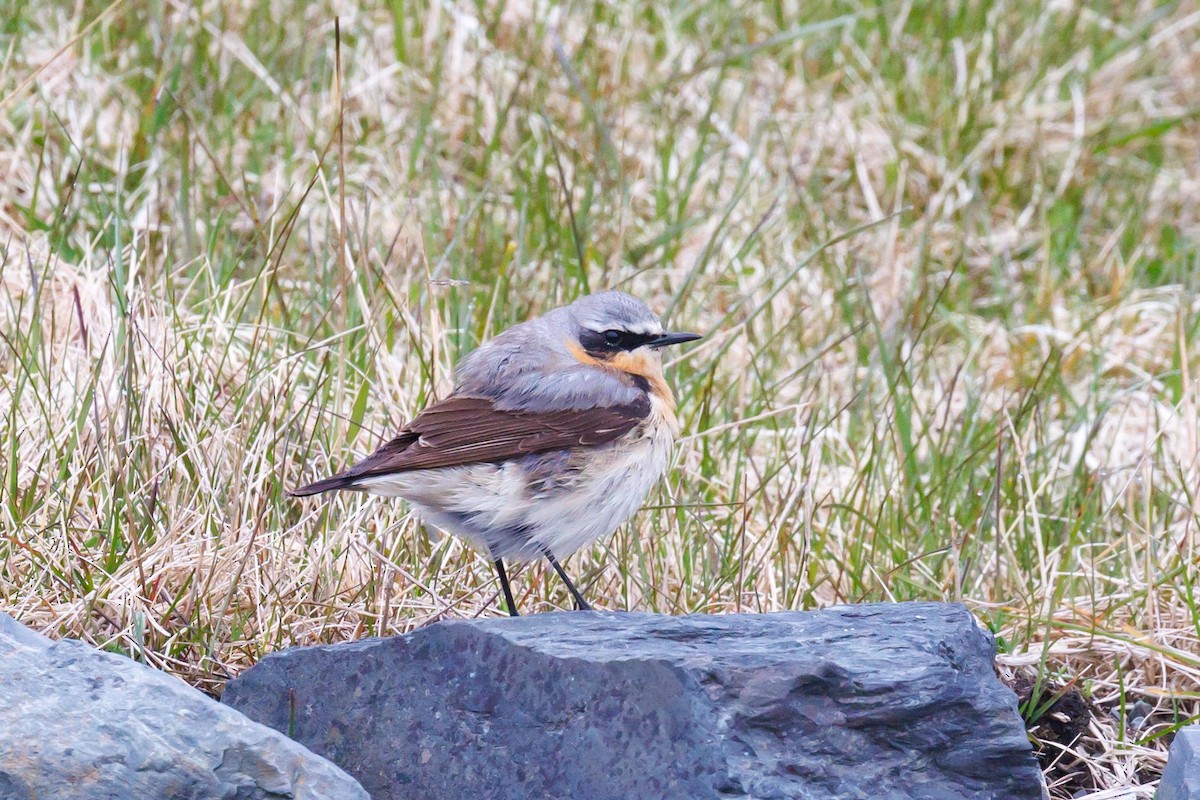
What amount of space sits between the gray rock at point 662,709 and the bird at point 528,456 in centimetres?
67

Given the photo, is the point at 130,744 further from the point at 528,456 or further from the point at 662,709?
the point at 528,456

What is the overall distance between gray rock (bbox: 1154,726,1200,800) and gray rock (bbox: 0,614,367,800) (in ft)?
5.53

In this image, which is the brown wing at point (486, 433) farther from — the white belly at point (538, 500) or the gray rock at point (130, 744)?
the gray rock at point (130, 744)

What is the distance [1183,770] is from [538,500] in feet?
6.01

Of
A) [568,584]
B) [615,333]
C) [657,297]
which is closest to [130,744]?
[568,584]

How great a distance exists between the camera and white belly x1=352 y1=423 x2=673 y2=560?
14.0 ft

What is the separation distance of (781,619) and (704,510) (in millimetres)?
1958

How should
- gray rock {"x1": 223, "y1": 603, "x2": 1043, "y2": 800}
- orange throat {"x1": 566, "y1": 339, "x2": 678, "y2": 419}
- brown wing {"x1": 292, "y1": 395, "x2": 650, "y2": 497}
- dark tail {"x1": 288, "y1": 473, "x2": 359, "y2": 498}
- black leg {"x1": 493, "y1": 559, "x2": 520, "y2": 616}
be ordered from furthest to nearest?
orange throat {"x1": 566, "y1": 339, "x2": 678, "y2": 419}
black leg {"x1": 493, "y1": 559, "x2": 520, "y2": 616}
brown wing {"x1": 292, "y1": 395, "x2": 650, "y2": 497}
dark tail {"x1": 288, "y1": 473, "x2": 359, "y2": 498}
gray rock {"x1": 223, "y1": 603, "x2": 1043, "y2": 800}

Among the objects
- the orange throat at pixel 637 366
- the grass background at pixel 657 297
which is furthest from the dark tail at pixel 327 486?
the orange throat at pixel 637 366

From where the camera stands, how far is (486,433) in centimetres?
434

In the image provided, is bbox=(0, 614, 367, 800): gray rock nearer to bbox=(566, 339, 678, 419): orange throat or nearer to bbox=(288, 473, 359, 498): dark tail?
bbox=(288, 473, 359, 498): dark tail

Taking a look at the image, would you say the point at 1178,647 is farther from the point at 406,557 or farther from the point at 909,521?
the point at 406,557

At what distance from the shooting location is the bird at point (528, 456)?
4230mm

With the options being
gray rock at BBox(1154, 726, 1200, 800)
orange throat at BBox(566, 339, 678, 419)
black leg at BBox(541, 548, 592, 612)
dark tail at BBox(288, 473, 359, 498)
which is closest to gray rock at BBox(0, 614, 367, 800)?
dark tail at BBox(288, 473, 359, 498)
